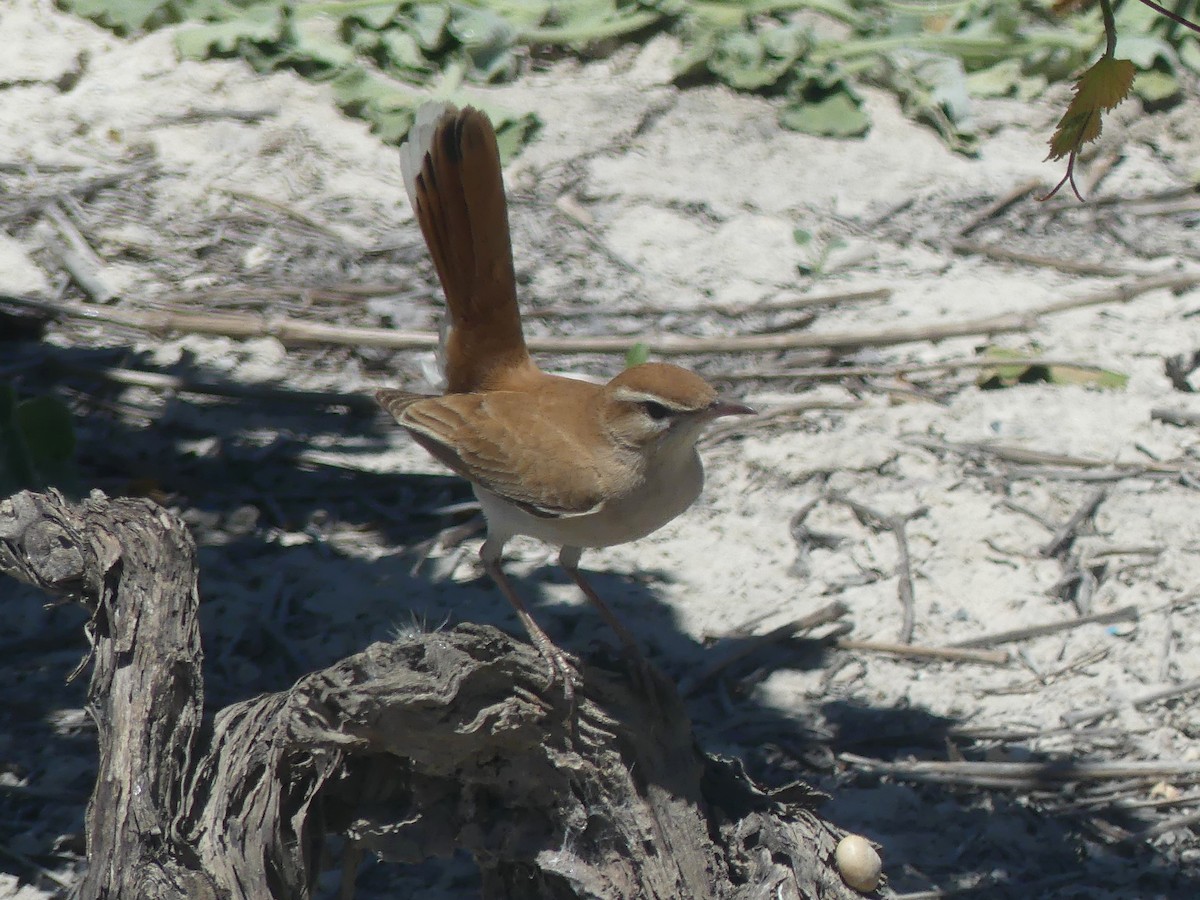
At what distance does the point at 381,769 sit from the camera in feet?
10.3

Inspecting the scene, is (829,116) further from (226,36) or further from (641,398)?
(641,398)

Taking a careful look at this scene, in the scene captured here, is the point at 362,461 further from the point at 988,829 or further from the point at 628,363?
the point at 988,829

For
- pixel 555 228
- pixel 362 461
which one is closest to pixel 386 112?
pixel 555 228

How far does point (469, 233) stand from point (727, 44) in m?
4.60

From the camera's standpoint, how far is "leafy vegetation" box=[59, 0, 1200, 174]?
8125mm

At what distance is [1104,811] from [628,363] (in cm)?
271

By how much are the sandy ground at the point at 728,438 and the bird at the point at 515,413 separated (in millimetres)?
764

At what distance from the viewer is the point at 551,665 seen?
10.5 ft

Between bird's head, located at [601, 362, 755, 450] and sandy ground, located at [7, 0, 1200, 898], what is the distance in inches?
44.1

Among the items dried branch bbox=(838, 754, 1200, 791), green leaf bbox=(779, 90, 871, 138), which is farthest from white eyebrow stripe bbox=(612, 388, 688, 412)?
green leaf bbox=(779, 90, 871, 138)

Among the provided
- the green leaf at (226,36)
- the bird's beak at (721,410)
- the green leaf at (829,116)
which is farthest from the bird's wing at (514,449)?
the green leaf at (226,36)

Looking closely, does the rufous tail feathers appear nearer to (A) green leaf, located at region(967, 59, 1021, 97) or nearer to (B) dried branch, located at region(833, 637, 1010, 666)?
(B) dried branch, located at region(833, 637, 1010, 666)

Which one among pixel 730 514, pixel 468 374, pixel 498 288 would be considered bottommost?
pixel 730 514

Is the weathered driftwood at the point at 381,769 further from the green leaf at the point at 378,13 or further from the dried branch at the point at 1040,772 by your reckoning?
the green leaf at the point at 378,13
